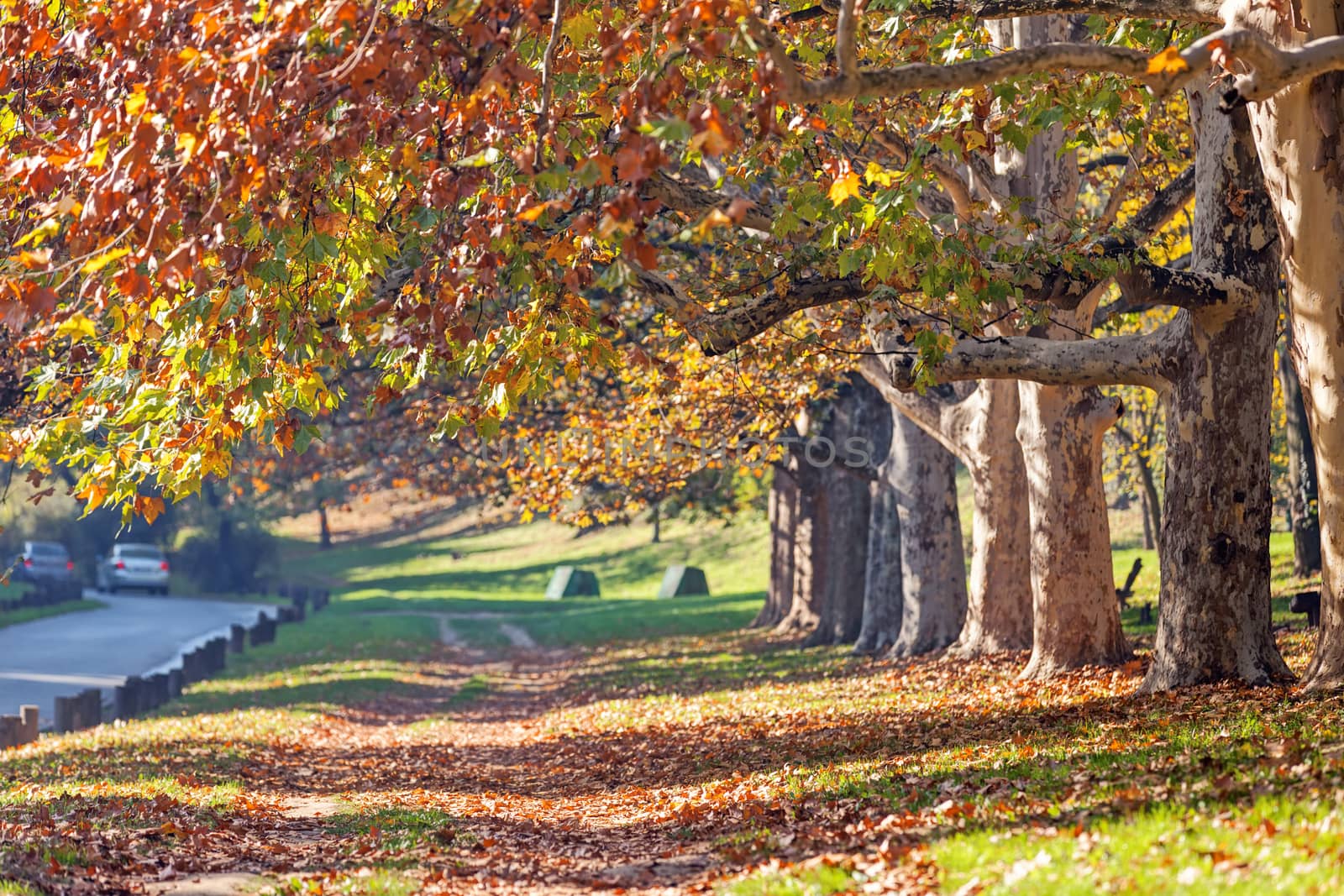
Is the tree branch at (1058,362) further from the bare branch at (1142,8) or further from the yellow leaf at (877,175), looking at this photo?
the bare branch at (1142,8)

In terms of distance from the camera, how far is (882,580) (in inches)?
920

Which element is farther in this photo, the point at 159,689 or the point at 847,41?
the point at 159,689

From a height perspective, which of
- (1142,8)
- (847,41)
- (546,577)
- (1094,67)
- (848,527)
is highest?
(1142,8)

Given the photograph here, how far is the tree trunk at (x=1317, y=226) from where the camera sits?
30.6 ft

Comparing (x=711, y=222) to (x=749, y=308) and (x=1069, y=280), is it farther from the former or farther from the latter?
(x=1069, y=280)

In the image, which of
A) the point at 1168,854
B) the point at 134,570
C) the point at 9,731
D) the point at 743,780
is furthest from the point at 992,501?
the point at 134,570

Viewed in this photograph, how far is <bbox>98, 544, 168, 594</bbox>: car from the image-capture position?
164 feet

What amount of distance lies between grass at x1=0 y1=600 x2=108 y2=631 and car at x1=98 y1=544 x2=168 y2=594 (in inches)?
256

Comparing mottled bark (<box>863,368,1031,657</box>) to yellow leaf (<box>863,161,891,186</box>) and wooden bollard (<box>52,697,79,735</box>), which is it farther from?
wooden bollard (<box>52,697,79,735</box>)

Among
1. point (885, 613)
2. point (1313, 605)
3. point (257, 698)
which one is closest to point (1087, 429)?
point (1313, 605)

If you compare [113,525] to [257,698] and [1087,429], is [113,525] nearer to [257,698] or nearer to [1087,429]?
[257,698]

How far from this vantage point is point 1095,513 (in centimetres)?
1484

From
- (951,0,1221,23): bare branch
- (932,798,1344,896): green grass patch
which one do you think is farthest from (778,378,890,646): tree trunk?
(932,798,1344,896): green grass patch

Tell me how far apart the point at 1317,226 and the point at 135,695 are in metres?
17.3
